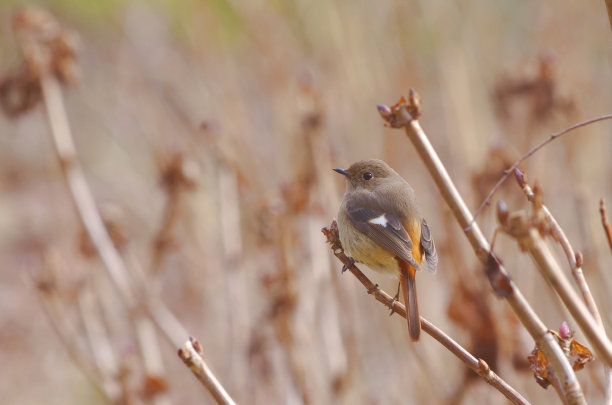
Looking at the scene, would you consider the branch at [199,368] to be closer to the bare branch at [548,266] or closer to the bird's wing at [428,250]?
the bare branch at [548,266]

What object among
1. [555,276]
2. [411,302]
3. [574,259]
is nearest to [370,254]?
[411,302]

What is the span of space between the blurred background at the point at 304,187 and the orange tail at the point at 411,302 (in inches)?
18.6

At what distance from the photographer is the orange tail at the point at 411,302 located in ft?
6.70

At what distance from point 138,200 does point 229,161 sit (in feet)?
5.74

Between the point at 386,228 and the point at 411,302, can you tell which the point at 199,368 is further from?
the point at 386,228

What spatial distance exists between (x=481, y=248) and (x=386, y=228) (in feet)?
5.22

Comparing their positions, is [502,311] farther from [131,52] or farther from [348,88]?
[131,52]

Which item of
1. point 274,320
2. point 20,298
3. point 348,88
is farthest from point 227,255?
point 20,298

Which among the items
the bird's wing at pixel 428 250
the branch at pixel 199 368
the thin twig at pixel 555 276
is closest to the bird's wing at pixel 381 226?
the bird's wing at pixel 428 250

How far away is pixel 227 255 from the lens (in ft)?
11.2

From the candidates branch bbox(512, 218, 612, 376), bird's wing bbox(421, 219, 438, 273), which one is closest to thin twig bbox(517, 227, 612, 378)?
branch bbox(512, 218, 612, 376)

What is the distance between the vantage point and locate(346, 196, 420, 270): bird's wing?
8.64ft

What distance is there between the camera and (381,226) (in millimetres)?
2789

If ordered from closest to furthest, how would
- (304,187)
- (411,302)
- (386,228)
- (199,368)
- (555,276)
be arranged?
(555,276), (199,368), (411,302), (386,228), (304,187)
